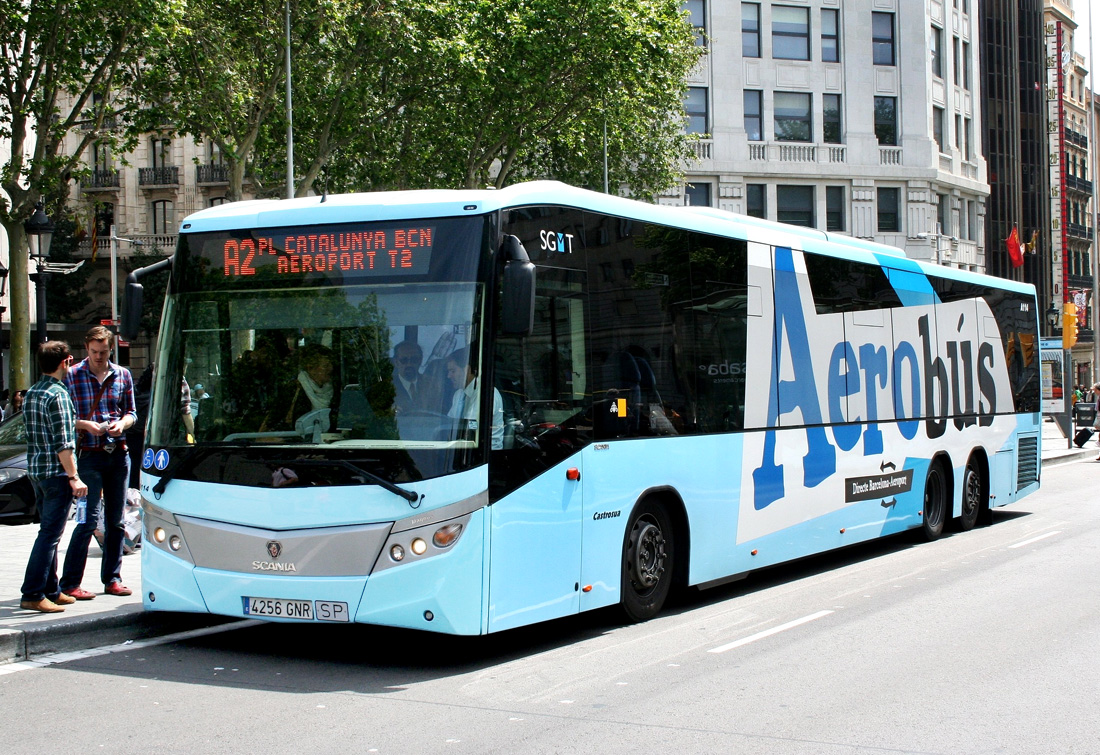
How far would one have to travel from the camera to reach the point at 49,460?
28.1 ft

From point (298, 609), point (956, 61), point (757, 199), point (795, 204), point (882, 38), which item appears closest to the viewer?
point (298, 609)

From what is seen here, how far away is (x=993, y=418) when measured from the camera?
52.4 ft

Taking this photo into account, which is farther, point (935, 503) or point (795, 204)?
point (795, 204)

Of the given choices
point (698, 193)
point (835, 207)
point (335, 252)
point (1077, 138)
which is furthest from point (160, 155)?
point (1077, 138)

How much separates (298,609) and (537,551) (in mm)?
1431

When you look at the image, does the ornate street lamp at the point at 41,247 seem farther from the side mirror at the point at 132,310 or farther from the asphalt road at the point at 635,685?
the asphalt road at the point at 635,685

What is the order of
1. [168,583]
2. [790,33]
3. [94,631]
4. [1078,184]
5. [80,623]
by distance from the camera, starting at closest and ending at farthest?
[168,583] < [80,623] < [94,631] < [790,33] < [1078,184]

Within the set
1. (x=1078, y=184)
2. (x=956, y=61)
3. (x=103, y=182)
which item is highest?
(x=956, y=61)

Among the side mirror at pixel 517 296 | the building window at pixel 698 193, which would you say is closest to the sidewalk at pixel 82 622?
the side mirror at pixel 517 296

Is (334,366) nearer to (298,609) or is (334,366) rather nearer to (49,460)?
(298,609)

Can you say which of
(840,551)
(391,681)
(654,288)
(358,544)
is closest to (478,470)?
(358,544)

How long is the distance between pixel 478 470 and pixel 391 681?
1.27 metres

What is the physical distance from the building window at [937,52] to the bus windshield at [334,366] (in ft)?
162

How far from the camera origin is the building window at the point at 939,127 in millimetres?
52688
